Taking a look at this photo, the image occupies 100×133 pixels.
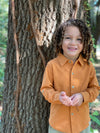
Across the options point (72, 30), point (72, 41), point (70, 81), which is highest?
point (72, 30)

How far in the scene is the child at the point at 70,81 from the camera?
166 cm

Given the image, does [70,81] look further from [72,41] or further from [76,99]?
[72,41]

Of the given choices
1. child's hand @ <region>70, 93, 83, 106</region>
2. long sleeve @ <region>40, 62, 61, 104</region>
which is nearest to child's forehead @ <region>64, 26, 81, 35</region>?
long sleeve @ <region>40, 62, 61, 104</region>

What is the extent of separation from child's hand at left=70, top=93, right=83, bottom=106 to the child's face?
1.37 ft

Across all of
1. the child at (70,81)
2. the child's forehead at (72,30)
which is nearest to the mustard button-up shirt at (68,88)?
the child at (70,81)

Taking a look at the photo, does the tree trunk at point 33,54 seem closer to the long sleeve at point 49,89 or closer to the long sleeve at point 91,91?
the long sleeve at point 49,89

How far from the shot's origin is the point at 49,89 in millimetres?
1646

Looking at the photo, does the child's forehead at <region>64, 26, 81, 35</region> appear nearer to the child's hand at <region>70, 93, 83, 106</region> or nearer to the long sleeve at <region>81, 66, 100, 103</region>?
the long sleeve at <region>81, 66, 100, 103</region>

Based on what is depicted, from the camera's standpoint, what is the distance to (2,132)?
2338 mm

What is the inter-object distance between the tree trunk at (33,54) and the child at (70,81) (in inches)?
11.3

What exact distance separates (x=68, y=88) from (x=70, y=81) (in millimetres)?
75

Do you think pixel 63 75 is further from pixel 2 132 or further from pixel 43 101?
pixel 2 132

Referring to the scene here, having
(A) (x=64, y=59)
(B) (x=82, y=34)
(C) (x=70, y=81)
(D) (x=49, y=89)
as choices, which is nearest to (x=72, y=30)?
(B) (x=82, y=34)

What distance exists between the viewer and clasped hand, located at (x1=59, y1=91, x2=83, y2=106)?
4.87ft
